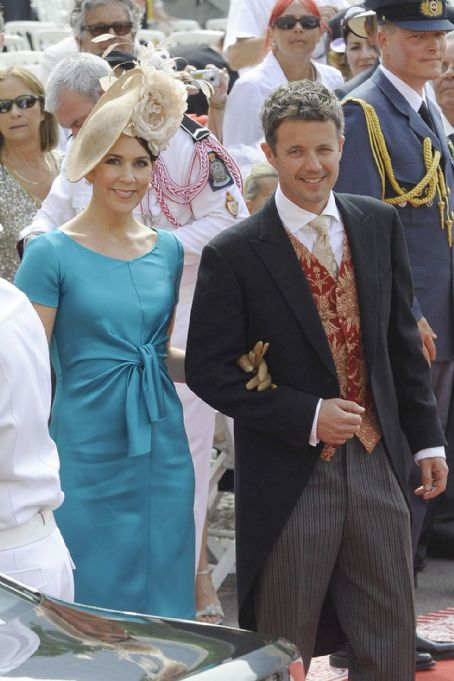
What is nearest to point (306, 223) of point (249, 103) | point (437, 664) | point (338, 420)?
point (338, 420)

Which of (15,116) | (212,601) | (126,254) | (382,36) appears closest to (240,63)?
(15,116)

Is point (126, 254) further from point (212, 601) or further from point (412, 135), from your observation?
point (212, 601)

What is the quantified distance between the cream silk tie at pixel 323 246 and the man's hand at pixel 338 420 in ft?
1.27

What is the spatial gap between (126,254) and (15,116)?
2.01 meters

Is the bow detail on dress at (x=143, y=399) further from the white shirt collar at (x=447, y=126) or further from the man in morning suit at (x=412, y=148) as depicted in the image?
the white shirt collar at (x=447, y=126)

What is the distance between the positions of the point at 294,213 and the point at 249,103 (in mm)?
3282

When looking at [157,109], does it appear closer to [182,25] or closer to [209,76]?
[209,76]

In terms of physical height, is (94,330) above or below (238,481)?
above

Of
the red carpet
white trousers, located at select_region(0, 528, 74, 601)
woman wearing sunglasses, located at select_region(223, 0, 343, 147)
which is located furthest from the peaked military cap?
white trousers, located at select_region(0, 528, 74, 601)

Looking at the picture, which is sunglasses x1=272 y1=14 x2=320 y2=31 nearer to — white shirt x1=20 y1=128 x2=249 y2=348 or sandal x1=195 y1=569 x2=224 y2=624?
white shirt x1=20 y1=128 x2=249 y2=348

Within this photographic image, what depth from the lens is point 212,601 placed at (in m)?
5.92

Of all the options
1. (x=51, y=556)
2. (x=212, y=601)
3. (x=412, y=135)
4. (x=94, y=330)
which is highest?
(x=412, y=135)

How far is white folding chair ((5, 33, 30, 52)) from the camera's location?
11.2 metres

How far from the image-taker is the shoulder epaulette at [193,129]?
5.58m
